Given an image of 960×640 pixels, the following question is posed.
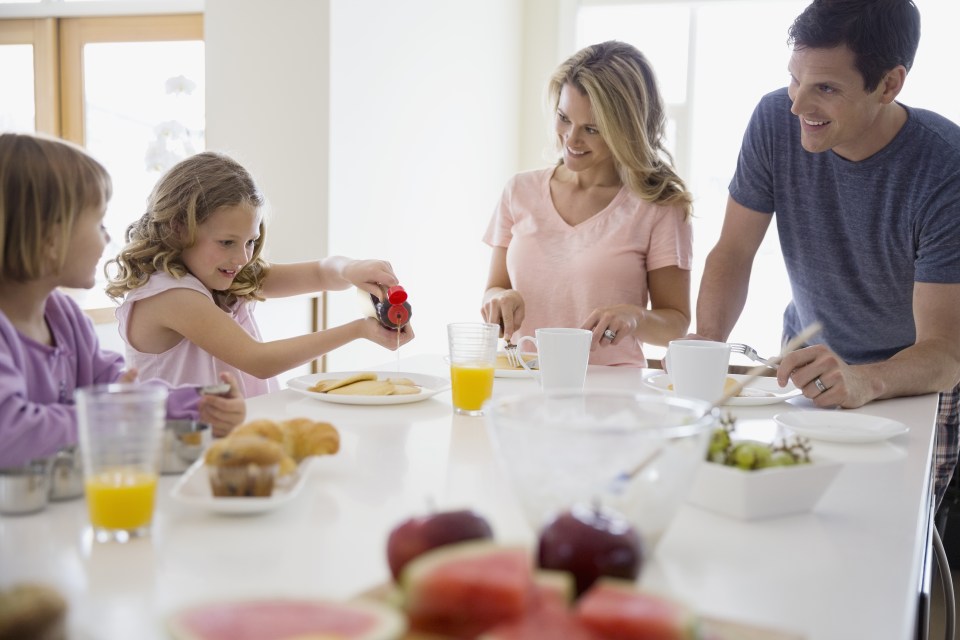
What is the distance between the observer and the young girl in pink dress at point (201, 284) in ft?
5.96

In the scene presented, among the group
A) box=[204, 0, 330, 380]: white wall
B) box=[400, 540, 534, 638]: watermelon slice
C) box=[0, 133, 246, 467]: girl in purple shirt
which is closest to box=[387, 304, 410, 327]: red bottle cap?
box=[0, 133, 246, 467]: girl in purple shirt

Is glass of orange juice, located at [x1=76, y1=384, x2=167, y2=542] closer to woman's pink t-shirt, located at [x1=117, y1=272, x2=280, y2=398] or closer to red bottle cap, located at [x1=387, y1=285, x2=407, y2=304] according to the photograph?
red bottle cap, located at [x1=387, y1=285, x2=407, y2=304]

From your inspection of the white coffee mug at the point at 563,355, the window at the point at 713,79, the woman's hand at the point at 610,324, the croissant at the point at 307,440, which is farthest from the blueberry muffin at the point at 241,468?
the window at the point at 713,79

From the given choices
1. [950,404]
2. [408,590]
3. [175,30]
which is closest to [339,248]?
[175,30]

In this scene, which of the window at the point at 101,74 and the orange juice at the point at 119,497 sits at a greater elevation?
the window at the point at 101,74

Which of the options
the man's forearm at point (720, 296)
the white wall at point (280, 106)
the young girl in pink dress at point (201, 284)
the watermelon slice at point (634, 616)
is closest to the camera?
the watermelon slice at point (634, 616)

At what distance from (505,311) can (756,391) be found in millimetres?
613

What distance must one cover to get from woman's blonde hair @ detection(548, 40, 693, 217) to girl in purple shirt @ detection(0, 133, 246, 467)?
1.33 m

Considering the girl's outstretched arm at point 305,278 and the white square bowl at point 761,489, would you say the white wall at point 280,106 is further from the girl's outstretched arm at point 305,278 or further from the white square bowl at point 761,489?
the white square bowl at point 761,489

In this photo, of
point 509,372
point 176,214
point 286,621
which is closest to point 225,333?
point 176,214

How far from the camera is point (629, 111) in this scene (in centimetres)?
229

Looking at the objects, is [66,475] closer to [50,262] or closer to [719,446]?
[50,262]

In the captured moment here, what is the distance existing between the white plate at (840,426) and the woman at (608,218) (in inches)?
29.4

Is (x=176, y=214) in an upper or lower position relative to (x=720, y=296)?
upper
